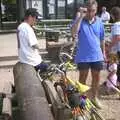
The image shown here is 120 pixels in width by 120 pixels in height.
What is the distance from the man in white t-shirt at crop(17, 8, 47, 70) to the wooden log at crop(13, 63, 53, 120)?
0.20m

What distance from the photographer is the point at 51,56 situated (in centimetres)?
1285

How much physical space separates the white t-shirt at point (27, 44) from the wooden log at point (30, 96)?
188 millimetres

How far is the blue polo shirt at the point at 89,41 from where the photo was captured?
6617 millimetres

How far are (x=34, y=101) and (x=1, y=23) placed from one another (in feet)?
57.4

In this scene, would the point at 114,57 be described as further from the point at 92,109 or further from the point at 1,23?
the point at 1,23

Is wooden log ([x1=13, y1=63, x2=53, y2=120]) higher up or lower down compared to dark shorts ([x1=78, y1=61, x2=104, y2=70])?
lower down

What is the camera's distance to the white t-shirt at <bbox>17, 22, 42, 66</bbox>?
6.76 metres

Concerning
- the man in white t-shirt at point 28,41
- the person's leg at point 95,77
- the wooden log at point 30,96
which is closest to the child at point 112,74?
the person's leg at point 95,77

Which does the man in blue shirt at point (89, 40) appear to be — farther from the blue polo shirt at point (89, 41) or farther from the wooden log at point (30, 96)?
the wooden log at point (30, 96)

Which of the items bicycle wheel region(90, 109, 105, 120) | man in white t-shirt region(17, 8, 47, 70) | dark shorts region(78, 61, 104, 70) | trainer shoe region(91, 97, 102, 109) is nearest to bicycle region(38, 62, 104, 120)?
bicycle wheel region(90, 109, 105, 120)

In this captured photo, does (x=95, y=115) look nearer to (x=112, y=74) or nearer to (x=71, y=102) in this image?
(x=71, y=102)

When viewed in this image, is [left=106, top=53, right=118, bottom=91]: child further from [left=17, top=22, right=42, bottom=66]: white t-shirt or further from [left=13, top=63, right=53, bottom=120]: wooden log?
[left=13, top=63, right=53, bottom=120]: wooden log

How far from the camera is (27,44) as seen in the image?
22.5 ft

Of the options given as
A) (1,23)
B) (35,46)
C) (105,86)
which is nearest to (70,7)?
(1,23)
